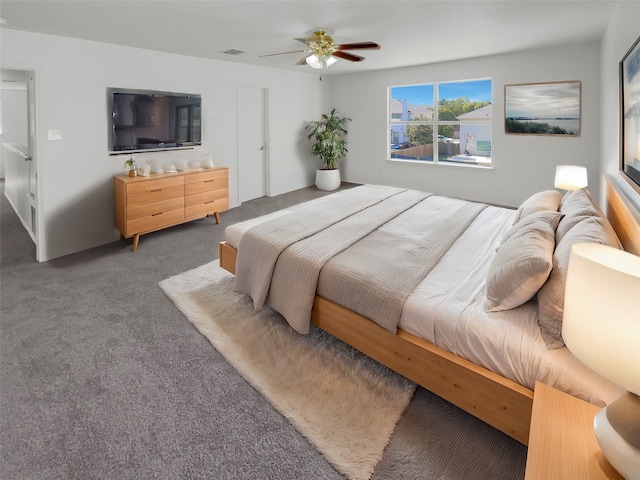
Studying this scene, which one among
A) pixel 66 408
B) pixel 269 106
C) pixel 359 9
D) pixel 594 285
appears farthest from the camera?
pixel 269 106

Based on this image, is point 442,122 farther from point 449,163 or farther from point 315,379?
point 315,379

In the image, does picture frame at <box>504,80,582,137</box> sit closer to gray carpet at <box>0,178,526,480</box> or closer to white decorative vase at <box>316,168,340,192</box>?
white decorative vase at <box>316,168,340,192</box>

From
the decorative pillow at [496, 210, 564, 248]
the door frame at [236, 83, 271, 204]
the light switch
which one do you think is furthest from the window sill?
the light switch

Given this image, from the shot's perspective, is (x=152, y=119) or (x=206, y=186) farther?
(x=206, y=186)

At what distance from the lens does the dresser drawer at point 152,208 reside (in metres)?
4.17

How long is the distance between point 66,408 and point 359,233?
2023mm

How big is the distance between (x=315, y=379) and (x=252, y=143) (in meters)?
5.12

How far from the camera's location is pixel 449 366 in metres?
1.75

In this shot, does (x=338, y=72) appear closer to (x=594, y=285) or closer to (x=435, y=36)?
(x=435, y=36)

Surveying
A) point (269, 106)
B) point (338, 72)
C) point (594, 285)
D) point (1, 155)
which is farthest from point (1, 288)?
point (1, 155)

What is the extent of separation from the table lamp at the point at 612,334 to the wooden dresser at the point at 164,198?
423cm

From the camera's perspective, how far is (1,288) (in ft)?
10.5

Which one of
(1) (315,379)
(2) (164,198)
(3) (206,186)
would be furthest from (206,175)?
(1) (315,379)

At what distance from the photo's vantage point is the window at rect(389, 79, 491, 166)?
607 cm
